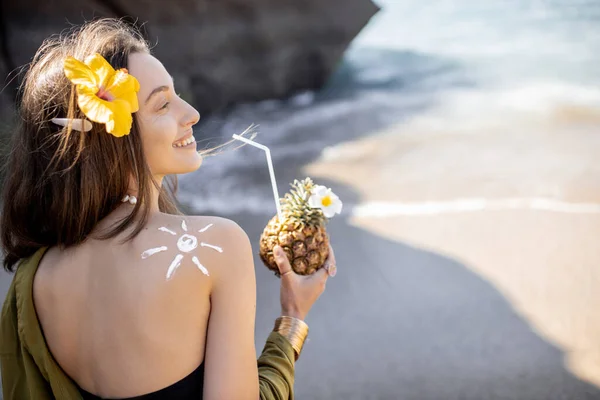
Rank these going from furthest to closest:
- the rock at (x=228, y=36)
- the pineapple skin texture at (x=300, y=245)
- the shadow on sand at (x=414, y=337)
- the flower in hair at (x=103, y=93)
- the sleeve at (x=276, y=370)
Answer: the rock at (x=228, y=36) < the shadow on sand at (x=414, y=337) < the pineapple skin texture at (x=300, y=245) < the sleeve at (x=276, y=370) < the flower in hair at (x=103, y=93)

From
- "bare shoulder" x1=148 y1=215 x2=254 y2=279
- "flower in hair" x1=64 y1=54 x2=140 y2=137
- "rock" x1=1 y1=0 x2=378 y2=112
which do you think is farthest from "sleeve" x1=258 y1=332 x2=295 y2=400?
"rock" x1=1 y1=0 x2=378 y2=112

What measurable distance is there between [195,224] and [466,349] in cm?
171

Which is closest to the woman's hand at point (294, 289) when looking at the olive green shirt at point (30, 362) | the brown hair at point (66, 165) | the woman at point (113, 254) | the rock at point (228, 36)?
A: the olive green shirt at point (30, 362)

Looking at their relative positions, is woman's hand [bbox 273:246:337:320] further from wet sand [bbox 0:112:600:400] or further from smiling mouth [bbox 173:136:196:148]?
wet sand [bbox 0:112:600:400]

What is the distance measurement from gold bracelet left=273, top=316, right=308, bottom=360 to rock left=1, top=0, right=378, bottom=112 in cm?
359

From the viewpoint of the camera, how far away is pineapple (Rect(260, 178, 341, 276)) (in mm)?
1659

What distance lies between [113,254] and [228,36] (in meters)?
4.49

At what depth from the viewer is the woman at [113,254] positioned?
1.24m

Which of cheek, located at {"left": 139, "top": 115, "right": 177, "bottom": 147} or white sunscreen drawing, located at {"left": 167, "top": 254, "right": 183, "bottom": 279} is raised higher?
cheek, located at {"left": 139, "top": 115, "right": 177, "bottom": 147}

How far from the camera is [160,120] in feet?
4.38

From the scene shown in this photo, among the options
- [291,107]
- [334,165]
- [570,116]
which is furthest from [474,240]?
[291,107]

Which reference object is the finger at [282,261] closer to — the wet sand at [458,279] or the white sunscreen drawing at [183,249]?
the white sunscreen drawing at [183,249]

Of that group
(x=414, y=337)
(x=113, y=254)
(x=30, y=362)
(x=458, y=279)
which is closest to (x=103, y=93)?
(x=113, y=254)

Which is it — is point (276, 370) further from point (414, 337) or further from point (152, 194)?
point (414, 337)
